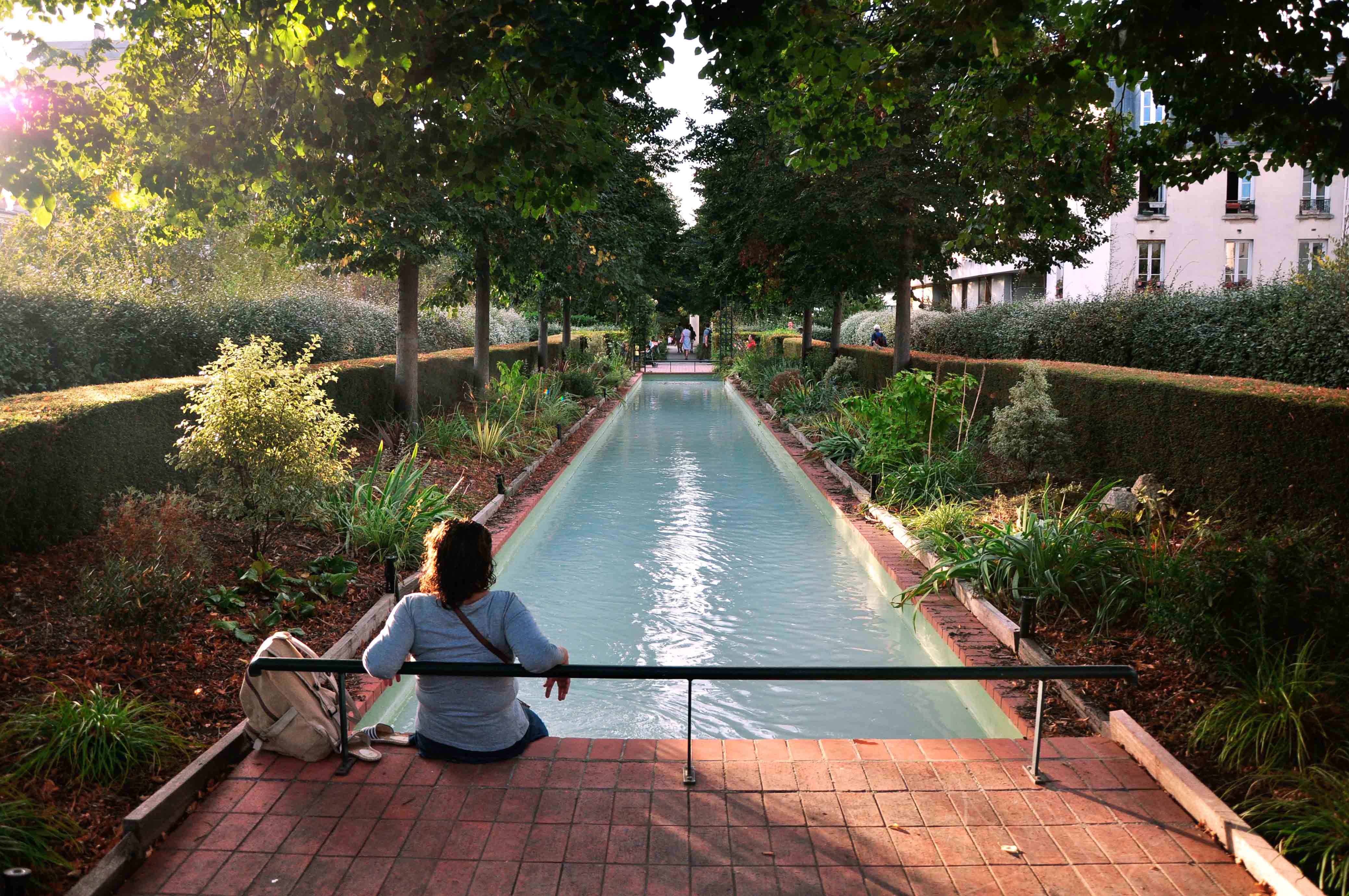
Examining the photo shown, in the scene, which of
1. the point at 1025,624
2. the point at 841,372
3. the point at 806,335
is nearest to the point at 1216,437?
the point at 1025,624

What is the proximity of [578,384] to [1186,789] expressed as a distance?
21.4 m

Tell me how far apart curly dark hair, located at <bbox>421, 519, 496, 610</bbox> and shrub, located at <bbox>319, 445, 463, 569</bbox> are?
3508 mm

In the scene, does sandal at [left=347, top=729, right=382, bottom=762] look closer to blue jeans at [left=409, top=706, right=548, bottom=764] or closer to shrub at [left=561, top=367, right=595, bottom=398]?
blue jeans at [left=409, top=706, right=548, bottom=764]

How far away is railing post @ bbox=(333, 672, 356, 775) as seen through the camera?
408 centimetres

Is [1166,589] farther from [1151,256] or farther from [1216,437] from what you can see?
[1151,256]

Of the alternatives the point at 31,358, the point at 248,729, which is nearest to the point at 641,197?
the point at 31,358

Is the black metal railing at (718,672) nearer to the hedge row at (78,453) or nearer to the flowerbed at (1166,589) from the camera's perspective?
the flowerbed at (1166,589)

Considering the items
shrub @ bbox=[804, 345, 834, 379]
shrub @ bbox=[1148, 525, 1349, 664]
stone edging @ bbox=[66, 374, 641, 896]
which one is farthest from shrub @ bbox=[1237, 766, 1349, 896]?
shrub @ bbox=[804, 345, 834, 379]

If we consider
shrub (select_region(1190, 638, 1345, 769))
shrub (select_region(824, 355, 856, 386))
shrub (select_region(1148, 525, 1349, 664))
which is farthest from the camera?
shrub (select_region(824, 355, 856, 386))

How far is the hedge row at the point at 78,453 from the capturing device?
5.97m

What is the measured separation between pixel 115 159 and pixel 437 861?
5876mm

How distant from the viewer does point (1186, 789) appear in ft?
12.8

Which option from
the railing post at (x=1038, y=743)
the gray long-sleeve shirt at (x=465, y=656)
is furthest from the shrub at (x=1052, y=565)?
the gray long-sleeve shirt at (x=465, y=656)

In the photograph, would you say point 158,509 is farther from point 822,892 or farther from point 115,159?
point 822,892
